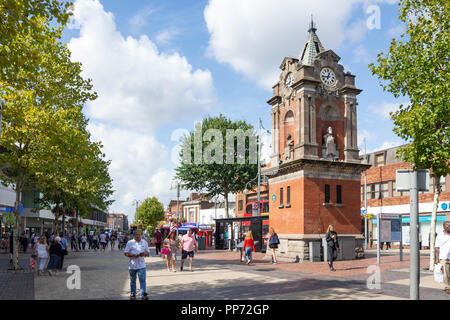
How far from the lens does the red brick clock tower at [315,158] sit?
22.6 meters

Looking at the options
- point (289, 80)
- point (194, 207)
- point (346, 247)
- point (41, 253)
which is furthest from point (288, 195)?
point (194, 207)

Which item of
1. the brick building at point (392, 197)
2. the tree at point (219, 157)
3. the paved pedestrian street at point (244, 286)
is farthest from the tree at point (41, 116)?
the brick building at point (392, 197)

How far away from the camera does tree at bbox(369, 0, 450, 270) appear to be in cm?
1441

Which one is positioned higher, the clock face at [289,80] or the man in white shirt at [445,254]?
the clock face at [289,80]

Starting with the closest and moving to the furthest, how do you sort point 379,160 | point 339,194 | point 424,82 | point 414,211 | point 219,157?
point 414,211, point 424,82, point 339,194, point 219,157, point 379,160

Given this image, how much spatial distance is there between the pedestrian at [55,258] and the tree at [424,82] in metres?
14.0

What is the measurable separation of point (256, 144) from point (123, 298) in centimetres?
3451

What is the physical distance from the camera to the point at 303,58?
26094mm

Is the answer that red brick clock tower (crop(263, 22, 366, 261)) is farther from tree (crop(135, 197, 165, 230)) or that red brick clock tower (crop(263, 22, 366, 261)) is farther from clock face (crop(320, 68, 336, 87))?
tree (crop(135, 197, 165, 230))

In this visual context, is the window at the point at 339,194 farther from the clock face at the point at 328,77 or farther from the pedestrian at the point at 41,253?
the pedestrian at the point at 41,253

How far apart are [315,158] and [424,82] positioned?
806cm

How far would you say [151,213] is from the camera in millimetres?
103875

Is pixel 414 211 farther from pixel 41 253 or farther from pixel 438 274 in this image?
pixel 41 253
